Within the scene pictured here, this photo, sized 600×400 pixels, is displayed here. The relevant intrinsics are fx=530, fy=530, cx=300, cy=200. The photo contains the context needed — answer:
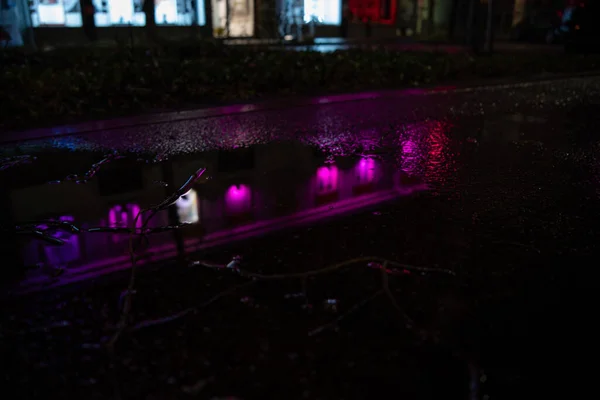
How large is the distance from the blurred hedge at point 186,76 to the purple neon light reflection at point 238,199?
384 centimetres

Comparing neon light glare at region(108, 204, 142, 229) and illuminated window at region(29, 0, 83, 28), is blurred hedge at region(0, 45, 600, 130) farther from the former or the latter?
illuminated window at region(29, 0, 83, 28)

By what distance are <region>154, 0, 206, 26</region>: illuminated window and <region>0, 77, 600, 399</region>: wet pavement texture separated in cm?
2083

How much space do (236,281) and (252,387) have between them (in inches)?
35.1

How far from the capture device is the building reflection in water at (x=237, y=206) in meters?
3.21

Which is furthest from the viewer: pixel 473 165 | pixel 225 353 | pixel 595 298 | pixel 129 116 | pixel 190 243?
pixel 129 116

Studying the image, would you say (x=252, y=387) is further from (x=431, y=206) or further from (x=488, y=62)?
(x=488, y=62)

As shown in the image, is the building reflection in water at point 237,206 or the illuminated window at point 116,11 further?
the illuminated window at point 116,11

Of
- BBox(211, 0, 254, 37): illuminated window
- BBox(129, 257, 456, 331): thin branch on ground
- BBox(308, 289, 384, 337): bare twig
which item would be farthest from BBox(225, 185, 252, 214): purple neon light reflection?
BBox(211, 0, 254, 37): illuminated window

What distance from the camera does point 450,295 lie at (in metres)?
2.63

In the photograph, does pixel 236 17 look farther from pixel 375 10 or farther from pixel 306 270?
pixel 306 270

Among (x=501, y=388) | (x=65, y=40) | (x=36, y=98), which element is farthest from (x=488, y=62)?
(x=65, y=40)

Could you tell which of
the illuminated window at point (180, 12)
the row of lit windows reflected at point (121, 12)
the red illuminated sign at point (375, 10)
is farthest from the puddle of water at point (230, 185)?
the red illuminated sign at point (375, 10)

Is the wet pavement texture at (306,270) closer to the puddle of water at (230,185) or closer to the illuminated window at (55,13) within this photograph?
the puddle of water at (230,185)

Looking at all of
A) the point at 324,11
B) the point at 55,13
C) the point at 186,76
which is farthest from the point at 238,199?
the point at 324,11
